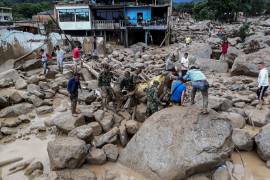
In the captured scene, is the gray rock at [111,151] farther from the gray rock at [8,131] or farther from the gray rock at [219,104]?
the gray rock at [219,104]

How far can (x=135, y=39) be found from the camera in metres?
37.8

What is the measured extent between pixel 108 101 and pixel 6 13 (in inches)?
2310

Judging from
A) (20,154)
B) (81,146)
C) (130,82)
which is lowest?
(20,154)

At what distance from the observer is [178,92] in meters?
9.42

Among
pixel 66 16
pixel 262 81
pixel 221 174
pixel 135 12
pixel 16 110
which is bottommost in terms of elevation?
pixel 221 174

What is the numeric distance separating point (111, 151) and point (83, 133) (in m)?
1.03

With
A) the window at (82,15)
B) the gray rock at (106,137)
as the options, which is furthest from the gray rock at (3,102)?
the window at (82,15)

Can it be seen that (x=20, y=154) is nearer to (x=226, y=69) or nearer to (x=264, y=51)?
(x=226, y=69)

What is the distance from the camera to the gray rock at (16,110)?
12.1 meters

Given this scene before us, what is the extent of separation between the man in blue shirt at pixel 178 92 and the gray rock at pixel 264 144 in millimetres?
2527

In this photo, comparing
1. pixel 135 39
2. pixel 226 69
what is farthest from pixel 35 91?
pixel 135 39

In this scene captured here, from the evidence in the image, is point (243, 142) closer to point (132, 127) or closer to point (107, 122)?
point (132, 127)

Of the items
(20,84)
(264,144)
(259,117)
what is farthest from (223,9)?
(264,144)

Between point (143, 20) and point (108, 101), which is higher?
point (143, 20)
